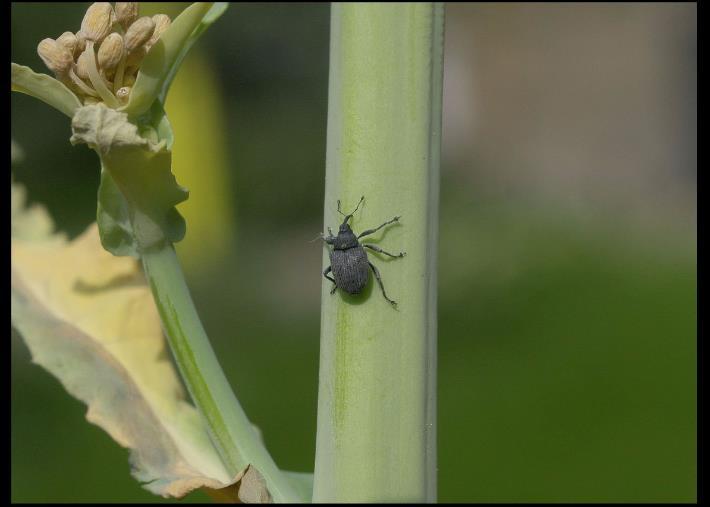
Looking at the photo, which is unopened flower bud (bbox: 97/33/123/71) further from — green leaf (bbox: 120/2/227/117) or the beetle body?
the beetle body

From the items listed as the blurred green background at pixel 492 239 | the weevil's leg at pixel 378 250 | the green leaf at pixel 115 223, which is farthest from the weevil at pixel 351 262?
the blurred green background at pixel 492 239

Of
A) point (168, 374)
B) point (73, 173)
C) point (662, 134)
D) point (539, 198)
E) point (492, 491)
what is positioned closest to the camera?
point (168, 374)

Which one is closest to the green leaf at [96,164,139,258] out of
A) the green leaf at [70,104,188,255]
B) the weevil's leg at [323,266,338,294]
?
the green leaf at [70,104,188,255]

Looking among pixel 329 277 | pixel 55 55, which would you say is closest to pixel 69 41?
pixel 55 55

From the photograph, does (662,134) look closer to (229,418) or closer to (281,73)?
(281,73)

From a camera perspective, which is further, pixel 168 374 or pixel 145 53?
pixel 168 374

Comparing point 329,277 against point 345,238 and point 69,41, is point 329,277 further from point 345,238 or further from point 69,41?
point 69,41

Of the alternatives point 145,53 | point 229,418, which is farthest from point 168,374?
point 145,53

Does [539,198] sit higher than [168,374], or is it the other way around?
[539,198]
